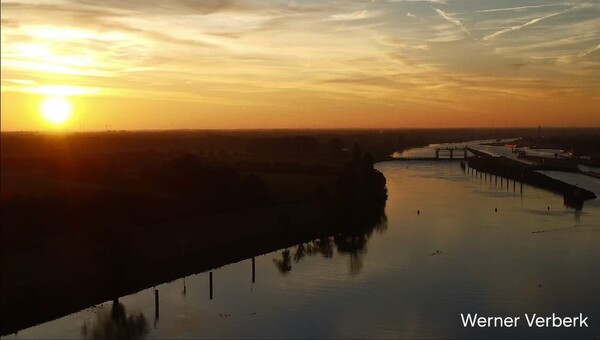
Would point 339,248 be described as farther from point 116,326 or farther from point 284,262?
point 116,326

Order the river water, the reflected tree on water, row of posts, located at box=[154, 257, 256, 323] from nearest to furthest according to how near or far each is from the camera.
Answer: the river water
row of posts, located at box=[154, 257, 256, 323]
the reflected tree on water

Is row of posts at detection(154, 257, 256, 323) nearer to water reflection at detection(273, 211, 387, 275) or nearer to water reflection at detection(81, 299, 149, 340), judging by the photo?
water reflection at detection(81, 299, 149, 340)

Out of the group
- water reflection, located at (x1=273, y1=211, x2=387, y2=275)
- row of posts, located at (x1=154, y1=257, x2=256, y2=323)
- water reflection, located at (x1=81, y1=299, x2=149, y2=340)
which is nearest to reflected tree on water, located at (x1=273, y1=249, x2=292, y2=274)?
water reflection, located at (x1=273, y1=211, x2=387, y2=275)

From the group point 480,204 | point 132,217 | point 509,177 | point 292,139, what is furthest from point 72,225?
point 292,139

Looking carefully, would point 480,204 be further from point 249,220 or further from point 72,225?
point 72,225

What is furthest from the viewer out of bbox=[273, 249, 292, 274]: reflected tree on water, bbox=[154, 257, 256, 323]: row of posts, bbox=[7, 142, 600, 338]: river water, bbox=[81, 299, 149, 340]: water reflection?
bbox=[273, 249, 292, 274]: reflected tree on water

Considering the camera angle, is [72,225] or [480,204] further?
[480,204]
